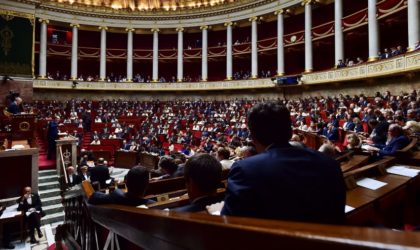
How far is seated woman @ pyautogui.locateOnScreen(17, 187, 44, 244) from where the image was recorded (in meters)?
7.20

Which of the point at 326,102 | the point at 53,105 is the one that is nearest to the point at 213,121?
the point at 326,102

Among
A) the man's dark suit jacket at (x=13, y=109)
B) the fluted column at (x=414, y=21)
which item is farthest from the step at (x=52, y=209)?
the fluted column at (x=414, y=21)

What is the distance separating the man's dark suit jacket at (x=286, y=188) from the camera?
1.13 m

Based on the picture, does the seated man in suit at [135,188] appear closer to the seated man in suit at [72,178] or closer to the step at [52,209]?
the seated man in suit at [72,178]

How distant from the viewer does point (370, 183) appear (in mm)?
2863

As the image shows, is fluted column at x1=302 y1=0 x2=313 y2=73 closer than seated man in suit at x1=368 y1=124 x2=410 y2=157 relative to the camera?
No

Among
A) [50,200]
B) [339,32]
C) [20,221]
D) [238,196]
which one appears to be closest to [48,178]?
[50,200]

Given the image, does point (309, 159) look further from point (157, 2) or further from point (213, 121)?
point (157, 2)

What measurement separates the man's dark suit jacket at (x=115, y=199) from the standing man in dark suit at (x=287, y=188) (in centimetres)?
109

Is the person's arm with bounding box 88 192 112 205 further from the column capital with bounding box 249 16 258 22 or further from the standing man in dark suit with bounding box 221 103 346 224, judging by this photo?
the column capital with bounding box 249 16 258 22

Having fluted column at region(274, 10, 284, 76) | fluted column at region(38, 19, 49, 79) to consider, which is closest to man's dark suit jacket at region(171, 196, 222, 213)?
fluted column at region(274, 10, 284, 76)

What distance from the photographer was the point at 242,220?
802 millimetres

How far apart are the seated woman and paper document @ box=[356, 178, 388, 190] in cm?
768

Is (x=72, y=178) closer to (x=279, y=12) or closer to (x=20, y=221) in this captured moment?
(x=20, y=221)
